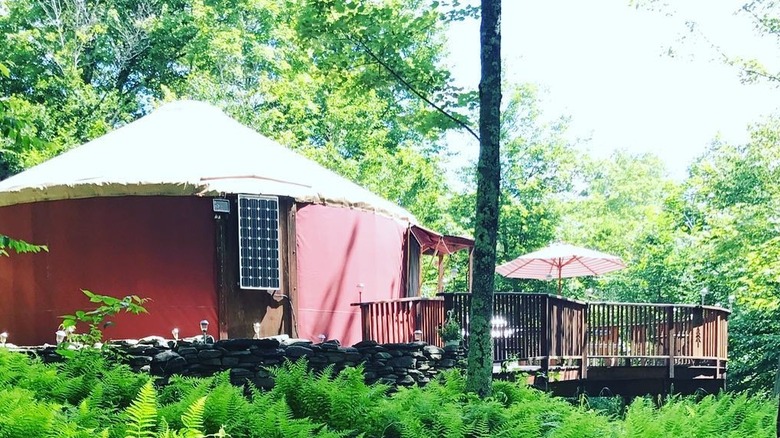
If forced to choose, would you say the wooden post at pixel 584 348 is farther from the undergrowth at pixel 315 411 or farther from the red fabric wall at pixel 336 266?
the undergrowth at pixel 315 411

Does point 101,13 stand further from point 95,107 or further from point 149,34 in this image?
point 95,107

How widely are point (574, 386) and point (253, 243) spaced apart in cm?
410

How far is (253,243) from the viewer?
8.14 metres

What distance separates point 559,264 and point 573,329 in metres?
4.78

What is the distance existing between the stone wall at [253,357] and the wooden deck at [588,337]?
0.77 m

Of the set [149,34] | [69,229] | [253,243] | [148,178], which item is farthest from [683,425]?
[149,34]

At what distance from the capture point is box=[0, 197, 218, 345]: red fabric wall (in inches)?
319

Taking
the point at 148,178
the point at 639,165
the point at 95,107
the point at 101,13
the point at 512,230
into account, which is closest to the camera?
the point at 148,178

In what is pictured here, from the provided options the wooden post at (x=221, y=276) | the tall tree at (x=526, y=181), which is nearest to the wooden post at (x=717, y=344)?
the wooden post at (x=221, y=276)

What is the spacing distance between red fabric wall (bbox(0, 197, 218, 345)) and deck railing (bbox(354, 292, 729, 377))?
1.77 m

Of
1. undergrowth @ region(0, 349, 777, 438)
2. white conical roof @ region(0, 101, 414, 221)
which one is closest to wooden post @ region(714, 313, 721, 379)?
white conical roof @ region(0, 101, 414, 221)

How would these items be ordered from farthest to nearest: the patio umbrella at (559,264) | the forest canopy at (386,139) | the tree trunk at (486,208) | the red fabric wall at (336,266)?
the forest canopy at (386,139)
the patio umbrella at (559,264)
the red fabric wall at (336,266)
the tree trunk at (486,208)

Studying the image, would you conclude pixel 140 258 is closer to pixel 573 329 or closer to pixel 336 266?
pixel 336 266

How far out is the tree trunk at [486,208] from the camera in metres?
5.05
